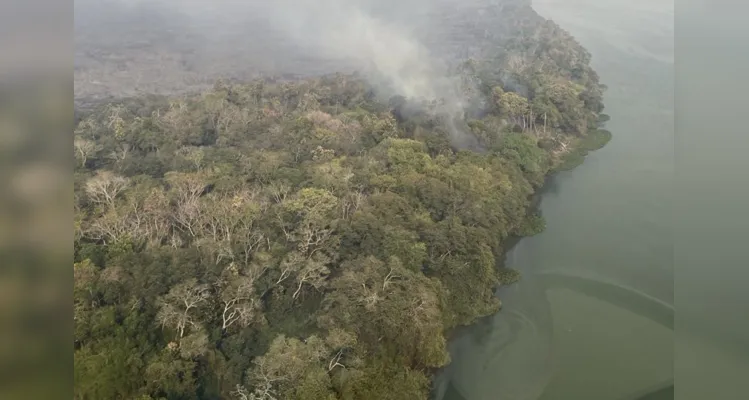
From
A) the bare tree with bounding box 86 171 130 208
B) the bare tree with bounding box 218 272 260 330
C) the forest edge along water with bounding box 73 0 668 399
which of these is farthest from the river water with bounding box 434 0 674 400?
the bare tree with bounding box 86 171 130 208

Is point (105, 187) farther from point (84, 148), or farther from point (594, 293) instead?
point (594, 293)

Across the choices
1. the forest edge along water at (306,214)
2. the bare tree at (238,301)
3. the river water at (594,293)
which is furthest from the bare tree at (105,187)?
the river water at (594,293)

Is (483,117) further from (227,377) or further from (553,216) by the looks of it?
(227,377)

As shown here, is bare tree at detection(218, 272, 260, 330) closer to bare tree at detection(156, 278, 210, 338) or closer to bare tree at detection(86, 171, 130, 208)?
bare tree at detection(156, 278, 210, 338)

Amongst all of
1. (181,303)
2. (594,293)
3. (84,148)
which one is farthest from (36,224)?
(594,293)

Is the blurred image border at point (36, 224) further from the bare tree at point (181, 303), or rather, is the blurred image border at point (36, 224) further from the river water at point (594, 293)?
the river water at point (594, 293)

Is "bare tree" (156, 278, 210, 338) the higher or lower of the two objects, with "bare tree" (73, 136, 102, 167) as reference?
lower
